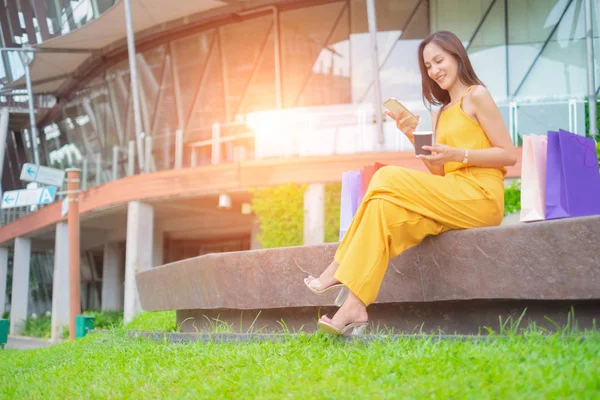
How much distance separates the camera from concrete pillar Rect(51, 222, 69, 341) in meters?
21.2

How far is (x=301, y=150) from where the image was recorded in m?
15.6

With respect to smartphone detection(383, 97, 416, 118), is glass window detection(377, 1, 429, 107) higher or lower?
higher

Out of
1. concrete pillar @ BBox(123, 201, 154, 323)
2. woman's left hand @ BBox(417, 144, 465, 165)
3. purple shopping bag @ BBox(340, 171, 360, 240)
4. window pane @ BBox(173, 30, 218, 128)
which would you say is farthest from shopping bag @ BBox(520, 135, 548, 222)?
window pane @ BBox(173, 30, 218, 128)

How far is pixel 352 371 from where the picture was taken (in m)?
3.58

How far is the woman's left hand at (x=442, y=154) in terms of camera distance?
4.08 meters

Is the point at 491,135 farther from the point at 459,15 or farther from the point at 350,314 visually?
the point at 459,15

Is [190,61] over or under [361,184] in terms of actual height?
over

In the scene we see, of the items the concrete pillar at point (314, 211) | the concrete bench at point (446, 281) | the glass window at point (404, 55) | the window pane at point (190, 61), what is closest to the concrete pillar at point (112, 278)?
the window pane at point (190, 61)

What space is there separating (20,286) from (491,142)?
23698 millimetres

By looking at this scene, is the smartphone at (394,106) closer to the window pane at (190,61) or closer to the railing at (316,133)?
the railing at (316,133)

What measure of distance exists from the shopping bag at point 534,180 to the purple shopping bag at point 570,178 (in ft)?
0.15

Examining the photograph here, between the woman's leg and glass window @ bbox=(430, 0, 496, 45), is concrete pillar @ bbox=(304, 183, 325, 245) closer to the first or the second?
glass window @ bbox=(430, 0, 496, 45)

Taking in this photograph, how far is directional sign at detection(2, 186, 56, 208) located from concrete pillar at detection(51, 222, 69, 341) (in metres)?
10.3

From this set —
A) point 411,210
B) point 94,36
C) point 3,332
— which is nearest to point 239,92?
point 94,36
